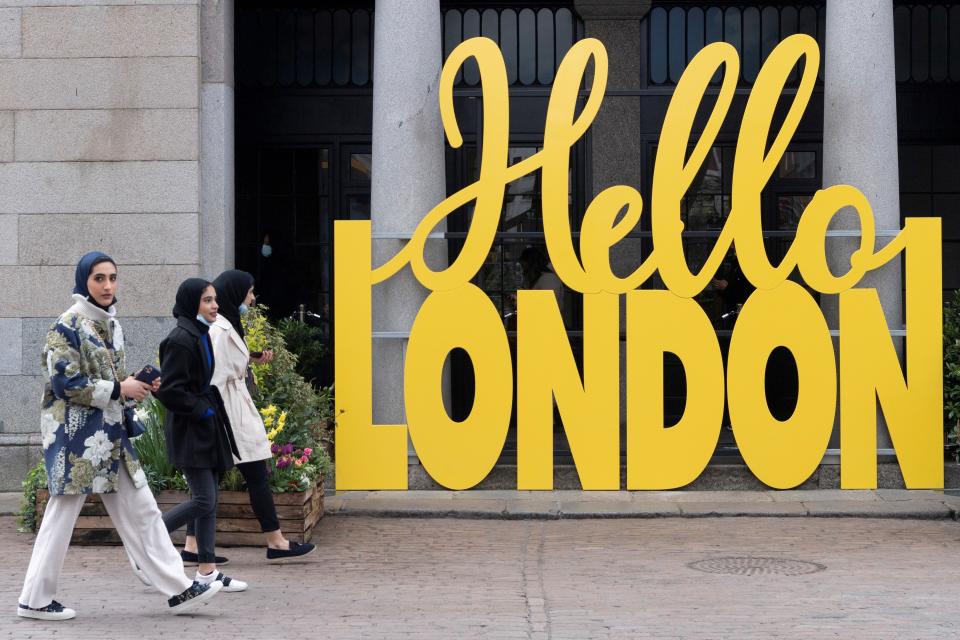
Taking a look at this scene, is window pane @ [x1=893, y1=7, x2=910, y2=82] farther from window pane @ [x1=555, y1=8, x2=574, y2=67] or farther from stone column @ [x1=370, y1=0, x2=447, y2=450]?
stone column @ [x1=370, y1=0, x2=447, y2=450]

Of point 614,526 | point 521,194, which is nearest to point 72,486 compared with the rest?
point 614,526

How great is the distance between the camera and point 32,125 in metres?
12.6

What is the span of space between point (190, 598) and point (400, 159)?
550 cm

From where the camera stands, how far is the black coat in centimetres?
816

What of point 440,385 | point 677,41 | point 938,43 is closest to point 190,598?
point 440,385

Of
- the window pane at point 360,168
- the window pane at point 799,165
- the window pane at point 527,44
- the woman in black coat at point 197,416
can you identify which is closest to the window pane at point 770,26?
the window pane at point 799,165

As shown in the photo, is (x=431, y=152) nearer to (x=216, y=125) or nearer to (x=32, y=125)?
(x=216, y=125)

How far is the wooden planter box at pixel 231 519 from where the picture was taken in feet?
32.5

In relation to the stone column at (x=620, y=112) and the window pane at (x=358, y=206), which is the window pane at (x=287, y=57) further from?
the stone column at (x=620, y=112)

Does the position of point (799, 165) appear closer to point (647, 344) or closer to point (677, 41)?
point (677, 41)

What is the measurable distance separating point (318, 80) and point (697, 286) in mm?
5557

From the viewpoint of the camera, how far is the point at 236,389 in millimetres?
8984

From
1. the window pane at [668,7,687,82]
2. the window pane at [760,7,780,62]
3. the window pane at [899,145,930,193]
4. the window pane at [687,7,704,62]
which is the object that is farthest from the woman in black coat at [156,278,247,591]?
the window pane at [899,145,930,193]

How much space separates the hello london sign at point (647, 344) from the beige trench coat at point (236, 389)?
3.02m
